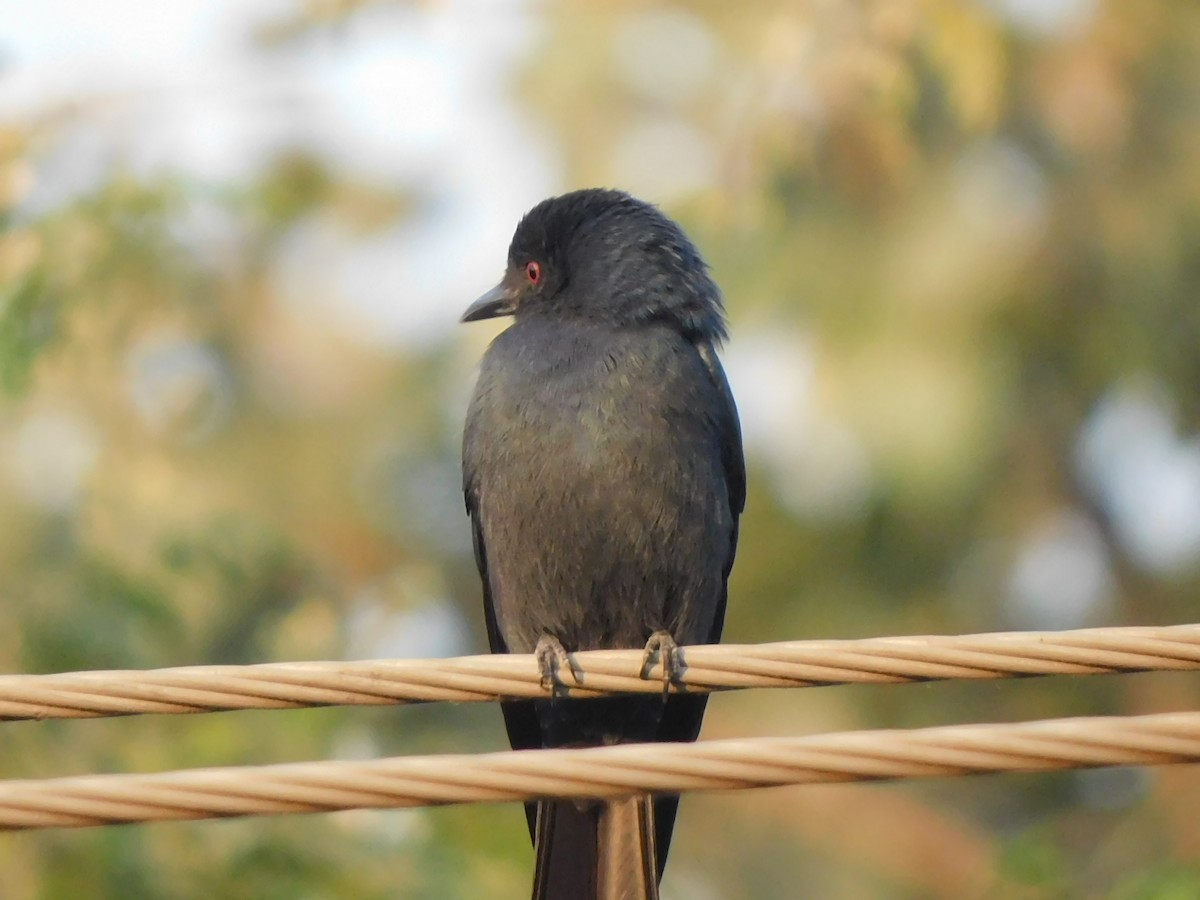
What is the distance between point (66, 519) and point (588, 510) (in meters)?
2.67

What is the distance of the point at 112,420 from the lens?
7.70 meters

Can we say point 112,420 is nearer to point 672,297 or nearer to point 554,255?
point 554,255

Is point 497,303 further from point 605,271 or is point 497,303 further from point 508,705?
point 508,705

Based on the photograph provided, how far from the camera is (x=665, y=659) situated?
3699 millimetres

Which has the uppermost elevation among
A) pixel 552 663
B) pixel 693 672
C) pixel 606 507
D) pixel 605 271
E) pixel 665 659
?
pixel 605 271

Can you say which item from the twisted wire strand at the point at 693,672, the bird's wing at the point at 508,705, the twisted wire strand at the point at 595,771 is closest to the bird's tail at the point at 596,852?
the bird's wing at the point at 508,705

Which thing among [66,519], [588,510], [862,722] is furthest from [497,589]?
[862,722]

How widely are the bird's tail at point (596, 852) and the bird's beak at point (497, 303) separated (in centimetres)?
188

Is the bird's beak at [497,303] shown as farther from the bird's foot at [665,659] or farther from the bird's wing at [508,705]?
the bird's foot at [665,659]

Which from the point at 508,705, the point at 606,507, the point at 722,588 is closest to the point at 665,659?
the point at 606,507

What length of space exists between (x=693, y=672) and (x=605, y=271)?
2.57m

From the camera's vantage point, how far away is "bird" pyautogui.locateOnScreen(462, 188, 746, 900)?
4.63 m

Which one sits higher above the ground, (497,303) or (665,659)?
(497,303)

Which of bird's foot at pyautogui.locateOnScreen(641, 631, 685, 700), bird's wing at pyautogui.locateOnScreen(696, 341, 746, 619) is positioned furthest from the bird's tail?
bird's wing at pyautogui.locateOnScreen(696, 341, 746, 619)
